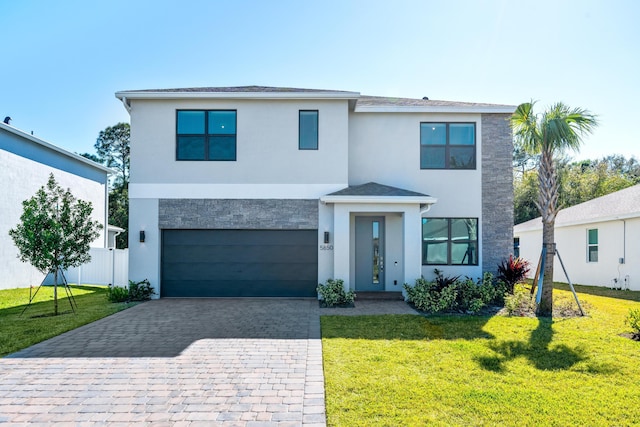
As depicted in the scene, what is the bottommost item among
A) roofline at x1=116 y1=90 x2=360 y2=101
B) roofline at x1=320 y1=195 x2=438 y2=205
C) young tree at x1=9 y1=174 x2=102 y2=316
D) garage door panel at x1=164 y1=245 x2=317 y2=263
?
garage door panel at x1=164 y1=245 x2=317 y2=263

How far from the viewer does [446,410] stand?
14.0ft

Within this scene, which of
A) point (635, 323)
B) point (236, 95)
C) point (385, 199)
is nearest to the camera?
point (635, 323)

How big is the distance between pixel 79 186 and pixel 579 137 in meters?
21.1

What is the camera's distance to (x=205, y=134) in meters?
12.4

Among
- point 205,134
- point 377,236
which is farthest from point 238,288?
point 205,134

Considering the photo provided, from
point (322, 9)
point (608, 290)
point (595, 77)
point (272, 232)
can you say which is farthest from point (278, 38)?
point (608, 290)

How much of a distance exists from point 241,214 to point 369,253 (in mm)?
4269

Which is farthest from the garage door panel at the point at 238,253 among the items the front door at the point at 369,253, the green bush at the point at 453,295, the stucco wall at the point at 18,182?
the stucco wall at the point at 18,182

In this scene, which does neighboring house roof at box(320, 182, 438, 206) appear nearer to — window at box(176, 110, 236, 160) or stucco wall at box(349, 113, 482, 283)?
stucco wall at box(349, 113, 482, 283)

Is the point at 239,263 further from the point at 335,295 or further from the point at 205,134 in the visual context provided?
the point at 205,134

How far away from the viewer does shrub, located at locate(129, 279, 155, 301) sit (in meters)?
11.8

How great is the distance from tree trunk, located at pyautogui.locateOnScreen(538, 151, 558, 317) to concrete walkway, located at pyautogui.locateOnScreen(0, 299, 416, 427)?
18.7ft

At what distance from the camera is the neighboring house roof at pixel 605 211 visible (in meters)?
14.7

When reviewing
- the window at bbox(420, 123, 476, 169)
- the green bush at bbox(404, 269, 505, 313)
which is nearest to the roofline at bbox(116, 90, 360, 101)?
the window at bbox(420, 123, 476, 169)
